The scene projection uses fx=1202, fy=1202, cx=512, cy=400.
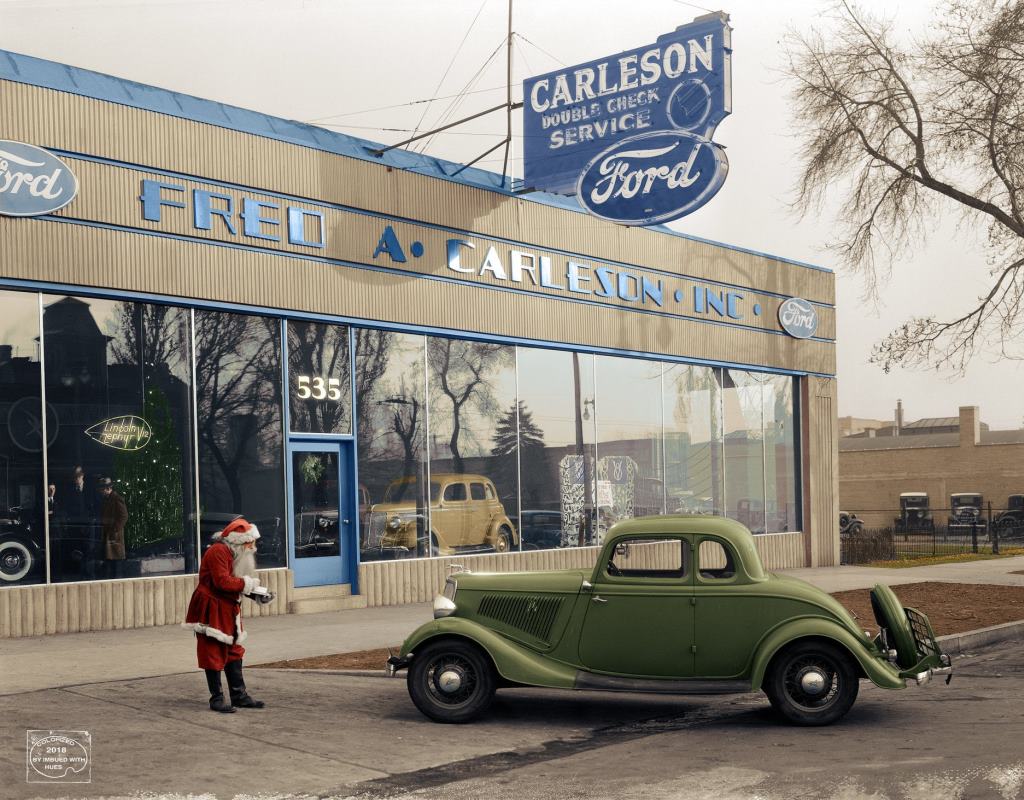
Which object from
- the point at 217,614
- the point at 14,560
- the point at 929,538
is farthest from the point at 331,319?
the point at 929,538

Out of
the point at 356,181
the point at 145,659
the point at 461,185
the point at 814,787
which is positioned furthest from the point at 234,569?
the point at 461,185

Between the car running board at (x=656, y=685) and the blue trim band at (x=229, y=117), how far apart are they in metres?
9.95

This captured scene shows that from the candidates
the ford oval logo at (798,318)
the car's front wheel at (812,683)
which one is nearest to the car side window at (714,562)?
the car's front wheel at (812,683)

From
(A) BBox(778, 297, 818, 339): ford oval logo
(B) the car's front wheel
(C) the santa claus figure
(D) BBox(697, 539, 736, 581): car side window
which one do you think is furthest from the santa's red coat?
(A) BBox(778, 297, 818, 339): ford oval logo

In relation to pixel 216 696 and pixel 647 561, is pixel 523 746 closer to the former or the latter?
pixel 647 561

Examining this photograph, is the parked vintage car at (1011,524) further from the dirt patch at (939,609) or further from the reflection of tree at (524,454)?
the reflection of tree at (524,454)

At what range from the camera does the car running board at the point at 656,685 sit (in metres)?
9.14

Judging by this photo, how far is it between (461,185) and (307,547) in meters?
6.41

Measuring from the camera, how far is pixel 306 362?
17234mm

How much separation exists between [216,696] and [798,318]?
20.7 m

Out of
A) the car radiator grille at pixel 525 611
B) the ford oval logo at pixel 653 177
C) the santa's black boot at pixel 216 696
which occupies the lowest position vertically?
the santa's black boot at pixel 216 696

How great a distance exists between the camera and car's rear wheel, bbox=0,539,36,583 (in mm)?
13914

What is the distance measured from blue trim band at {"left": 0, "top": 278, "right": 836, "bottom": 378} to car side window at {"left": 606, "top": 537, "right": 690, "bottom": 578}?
8396 mm

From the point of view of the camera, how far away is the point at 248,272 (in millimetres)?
16422
